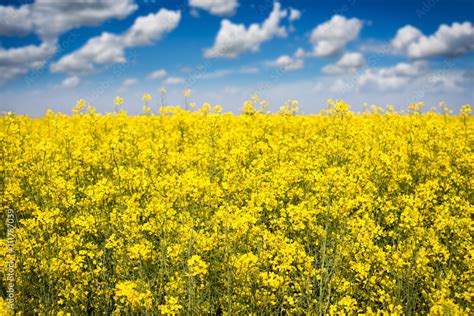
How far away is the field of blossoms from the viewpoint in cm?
336

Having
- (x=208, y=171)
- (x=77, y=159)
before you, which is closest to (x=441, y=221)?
(x=208, y=171)

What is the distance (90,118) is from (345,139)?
21.4ft

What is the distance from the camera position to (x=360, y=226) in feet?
13.0

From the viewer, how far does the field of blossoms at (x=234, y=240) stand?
336 centimetres

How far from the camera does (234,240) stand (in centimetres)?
358

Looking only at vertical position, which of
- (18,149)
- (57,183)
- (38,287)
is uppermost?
(18,149)

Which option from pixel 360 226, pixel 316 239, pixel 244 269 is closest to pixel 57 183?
pixel 244 269

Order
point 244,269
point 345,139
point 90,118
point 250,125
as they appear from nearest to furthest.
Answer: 1. point 244,269
2. point 345,139
3. point 90,118
4. point 250,125

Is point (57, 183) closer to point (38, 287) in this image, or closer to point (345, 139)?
point (38, 287)

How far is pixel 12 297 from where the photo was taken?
3404 mm

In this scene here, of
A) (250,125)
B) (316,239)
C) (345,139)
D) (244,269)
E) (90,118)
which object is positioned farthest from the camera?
(250,125)

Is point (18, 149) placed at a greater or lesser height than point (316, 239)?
greater

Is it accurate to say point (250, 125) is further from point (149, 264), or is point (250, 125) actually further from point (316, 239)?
point (149, 264)

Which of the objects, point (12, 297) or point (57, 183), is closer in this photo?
point (12, 297)
